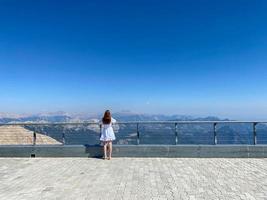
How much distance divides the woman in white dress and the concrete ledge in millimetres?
451

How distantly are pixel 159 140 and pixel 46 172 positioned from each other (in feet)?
14.1

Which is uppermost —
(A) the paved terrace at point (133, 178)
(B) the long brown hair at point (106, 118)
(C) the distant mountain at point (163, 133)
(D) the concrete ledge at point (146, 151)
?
(B) the long brown hair at point (106, 118)

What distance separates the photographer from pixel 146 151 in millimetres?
10398

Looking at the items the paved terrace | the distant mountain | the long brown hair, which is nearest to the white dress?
the long brown hair

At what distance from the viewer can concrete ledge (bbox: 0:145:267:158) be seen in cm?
1008

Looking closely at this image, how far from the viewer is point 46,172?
326 inches

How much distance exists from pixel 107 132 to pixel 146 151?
1672 millimetres

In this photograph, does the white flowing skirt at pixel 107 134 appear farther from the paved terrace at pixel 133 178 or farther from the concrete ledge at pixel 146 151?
the paved terrace at pixel 133 178

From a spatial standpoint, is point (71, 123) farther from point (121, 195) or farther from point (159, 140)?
point (121, 195)

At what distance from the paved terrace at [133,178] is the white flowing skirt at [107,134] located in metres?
0.78

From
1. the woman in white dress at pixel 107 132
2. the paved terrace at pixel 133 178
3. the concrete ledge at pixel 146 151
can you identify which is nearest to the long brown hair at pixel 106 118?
the woman in white dress at pixel 107 132

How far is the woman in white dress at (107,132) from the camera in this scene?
10016mm

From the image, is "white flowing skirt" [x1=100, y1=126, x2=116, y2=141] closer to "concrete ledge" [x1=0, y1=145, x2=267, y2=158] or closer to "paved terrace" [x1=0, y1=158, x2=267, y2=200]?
"concrete ledge" [x1=0, y1=145, x2=267, y2=158]

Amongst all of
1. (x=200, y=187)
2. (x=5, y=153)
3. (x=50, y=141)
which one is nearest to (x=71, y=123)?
(x=50, y=141)
